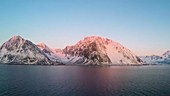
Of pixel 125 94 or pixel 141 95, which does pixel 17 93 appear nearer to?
pixel 125 94

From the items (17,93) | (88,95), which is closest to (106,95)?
(88,95)

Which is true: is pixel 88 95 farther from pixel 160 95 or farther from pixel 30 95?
pixel 160 95

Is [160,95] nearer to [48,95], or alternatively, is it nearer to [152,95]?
[152,95]

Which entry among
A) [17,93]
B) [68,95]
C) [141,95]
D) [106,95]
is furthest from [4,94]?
[141,95]

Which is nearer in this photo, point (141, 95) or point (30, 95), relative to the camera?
point (30, 95)

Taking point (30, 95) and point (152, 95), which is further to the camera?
point (152, 95)

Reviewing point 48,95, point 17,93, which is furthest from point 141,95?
point 17,93

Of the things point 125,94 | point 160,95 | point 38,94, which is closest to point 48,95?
point 38,94
